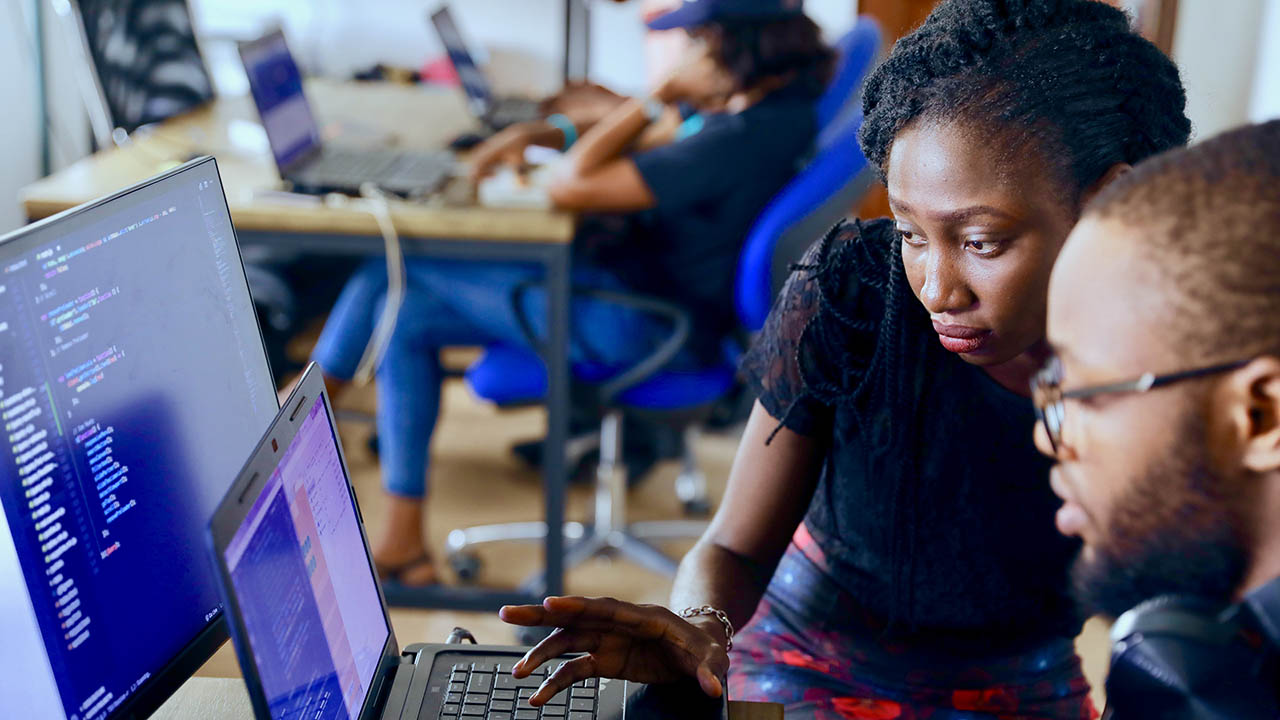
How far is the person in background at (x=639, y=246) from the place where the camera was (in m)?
2.15

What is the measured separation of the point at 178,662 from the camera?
2.64ft

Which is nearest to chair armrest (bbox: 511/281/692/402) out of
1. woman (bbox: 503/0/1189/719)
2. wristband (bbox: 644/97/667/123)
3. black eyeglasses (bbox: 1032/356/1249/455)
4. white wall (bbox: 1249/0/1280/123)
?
wristband (bbox: 644/97/667/123)

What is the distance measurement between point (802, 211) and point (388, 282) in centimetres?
77

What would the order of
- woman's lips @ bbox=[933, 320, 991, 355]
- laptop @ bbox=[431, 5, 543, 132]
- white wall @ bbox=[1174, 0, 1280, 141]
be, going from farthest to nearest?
1. white wall @ bbox=[1174, 0, 1280, 141]
2. laptop @ bbox=[431, 5, 543, 132]
3. woman's lips @ bbox=[933, 320, 991, 355]

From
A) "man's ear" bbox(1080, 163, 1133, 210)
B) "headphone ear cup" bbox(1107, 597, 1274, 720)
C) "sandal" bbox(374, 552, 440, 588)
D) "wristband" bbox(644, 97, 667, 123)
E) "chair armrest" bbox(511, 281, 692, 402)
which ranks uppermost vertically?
"man's ear" bbox(1080, 163, 1133, 210)

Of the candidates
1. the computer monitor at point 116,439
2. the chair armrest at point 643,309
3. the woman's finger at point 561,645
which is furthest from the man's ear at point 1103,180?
the chair armrest at point 643,309

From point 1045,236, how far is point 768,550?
0.43m

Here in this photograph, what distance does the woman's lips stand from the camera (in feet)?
3.23

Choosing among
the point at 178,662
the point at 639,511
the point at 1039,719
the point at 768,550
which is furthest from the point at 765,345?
the point at 639,511

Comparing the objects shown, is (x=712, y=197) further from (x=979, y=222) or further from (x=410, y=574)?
(x=979, y=222)

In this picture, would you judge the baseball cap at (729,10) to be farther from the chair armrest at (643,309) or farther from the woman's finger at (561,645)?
the woman's finger at (561,645)

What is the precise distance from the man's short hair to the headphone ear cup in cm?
15

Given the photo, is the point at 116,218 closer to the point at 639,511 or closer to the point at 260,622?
the point at 260,622

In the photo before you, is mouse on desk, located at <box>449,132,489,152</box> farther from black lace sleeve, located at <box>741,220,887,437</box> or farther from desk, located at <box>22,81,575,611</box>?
black lace sleeve, located at <box>741,220,887,437</box>
